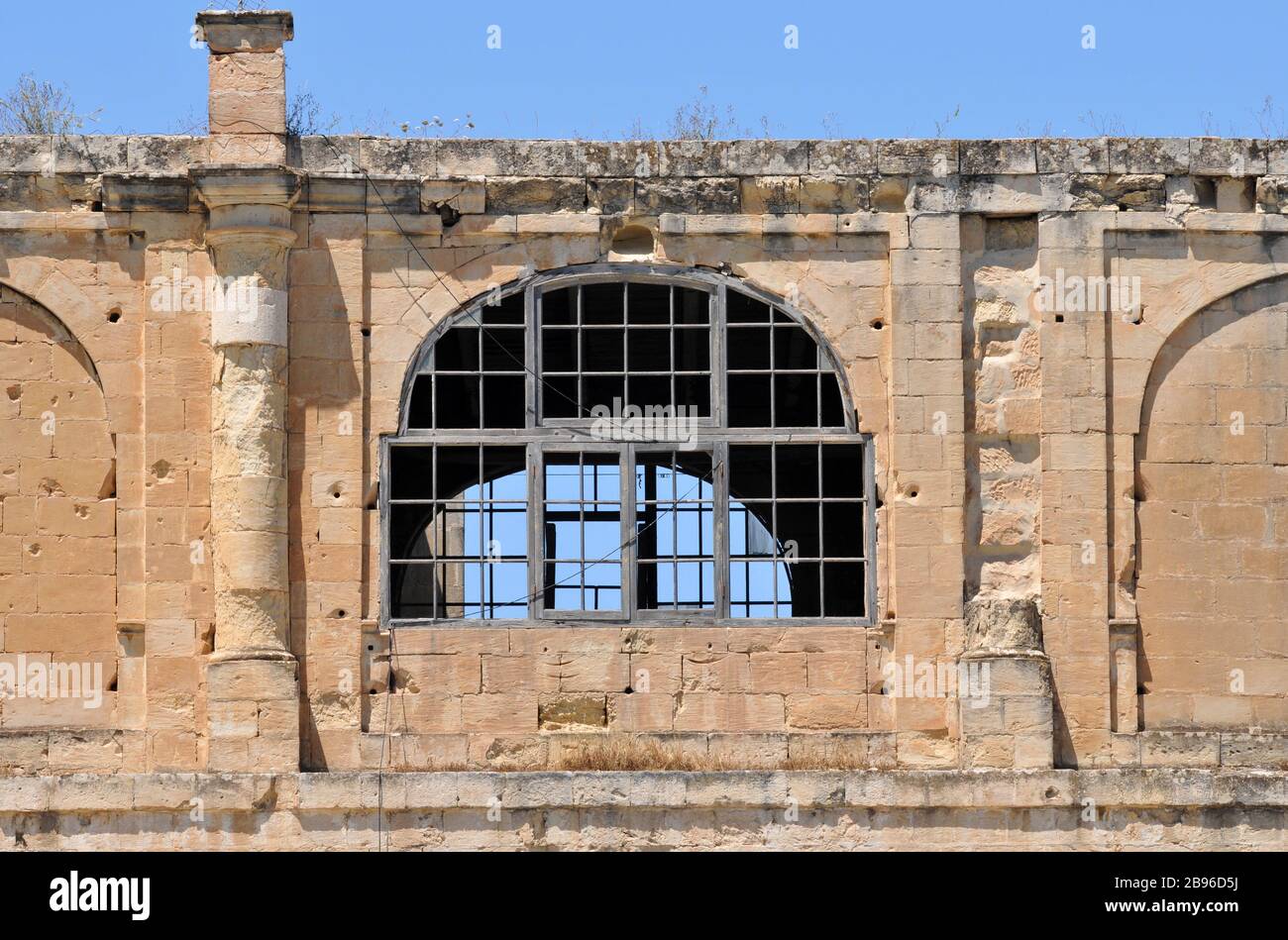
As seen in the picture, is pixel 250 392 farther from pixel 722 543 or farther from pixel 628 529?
pixel 722 543

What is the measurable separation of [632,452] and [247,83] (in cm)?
394

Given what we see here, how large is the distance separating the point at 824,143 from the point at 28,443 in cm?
632

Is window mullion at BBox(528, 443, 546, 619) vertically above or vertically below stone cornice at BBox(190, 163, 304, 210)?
below

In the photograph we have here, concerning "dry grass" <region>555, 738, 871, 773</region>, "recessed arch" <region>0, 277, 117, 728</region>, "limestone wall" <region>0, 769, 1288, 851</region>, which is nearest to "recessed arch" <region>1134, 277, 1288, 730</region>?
Answer: "limestone wall" <region>0, 769, 1288, 851</region>

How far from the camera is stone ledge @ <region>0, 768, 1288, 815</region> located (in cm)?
1708

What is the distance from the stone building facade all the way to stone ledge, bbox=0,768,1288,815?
1.24 feet

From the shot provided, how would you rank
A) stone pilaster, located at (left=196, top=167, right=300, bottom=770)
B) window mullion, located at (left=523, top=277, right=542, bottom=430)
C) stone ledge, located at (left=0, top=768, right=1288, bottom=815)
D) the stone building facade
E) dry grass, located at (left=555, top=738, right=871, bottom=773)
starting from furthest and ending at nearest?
window mullion, located at (left=523, top=277, right=542, bottom=430) < the stone building facade < dry grass, located at (left=555, top=738, right=871, bottom=773) < stone pilaster, located at (left=196, top=167, right=300, bottom=770) < stone ledge, located at (left=0, top=768, right=1288, bottom=815)

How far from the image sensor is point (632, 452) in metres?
18.1

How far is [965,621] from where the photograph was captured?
17.9m

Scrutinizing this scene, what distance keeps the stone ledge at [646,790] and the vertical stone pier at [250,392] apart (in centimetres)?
37

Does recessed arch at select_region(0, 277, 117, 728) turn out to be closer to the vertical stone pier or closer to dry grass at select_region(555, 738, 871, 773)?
the vertical stone pier

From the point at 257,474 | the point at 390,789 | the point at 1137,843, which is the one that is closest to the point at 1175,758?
the point at 1137,843

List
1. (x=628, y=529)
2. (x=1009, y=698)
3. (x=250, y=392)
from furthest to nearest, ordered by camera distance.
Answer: (x=628, y=529), (x=250, y=392), (x=1009, y=698)

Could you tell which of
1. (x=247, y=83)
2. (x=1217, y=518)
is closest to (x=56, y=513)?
(x=247, y=83)
